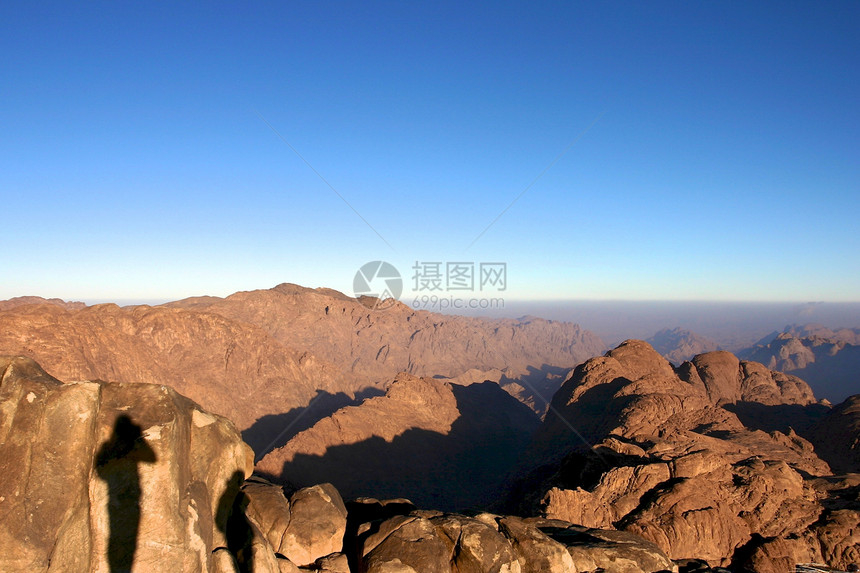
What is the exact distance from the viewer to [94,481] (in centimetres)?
859

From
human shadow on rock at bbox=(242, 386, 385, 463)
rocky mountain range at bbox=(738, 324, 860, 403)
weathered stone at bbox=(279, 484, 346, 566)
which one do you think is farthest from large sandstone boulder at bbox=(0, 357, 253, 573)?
rocky mountain range at bbox=(738, 324, 860, 403)

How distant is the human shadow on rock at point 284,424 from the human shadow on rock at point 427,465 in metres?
12.0

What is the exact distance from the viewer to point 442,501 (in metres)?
41.9

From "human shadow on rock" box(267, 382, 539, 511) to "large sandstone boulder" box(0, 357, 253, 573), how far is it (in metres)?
27.1

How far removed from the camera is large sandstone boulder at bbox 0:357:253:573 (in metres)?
7.77

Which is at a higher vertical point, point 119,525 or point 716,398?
point 119,525

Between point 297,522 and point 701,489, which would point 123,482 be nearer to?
point 297,522

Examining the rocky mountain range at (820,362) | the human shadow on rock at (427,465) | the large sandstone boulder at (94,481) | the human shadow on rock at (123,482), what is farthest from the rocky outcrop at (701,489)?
the rocky mountain range at (820,362)

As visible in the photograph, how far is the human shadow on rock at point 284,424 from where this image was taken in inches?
2238

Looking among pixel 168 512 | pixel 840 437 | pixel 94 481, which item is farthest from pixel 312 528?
pixel 840 437

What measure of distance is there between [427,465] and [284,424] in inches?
971

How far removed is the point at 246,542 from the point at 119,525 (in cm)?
268

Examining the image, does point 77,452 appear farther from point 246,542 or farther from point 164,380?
point 164,380

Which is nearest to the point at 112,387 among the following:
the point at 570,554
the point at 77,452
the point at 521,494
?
the point at 77,452
